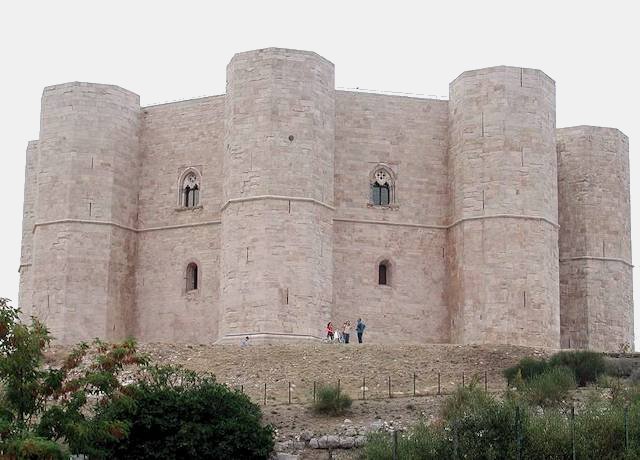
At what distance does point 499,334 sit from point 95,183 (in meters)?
12.2

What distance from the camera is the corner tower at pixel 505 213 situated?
35844 mm

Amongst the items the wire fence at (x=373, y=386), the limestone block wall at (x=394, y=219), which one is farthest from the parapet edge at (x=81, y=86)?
the wire fence at (x=373, y=386)

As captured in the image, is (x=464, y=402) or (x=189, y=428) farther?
(x=464, y=402)

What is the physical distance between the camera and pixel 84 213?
37.9m

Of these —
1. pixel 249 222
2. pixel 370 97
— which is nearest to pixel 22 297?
pixel 249 222

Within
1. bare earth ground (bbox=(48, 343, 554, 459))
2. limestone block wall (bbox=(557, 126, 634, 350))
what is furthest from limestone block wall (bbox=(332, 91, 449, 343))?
bare earth ground (bbox=(48, 343, 554, 459))

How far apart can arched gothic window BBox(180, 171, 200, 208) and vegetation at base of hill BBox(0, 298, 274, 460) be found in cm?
1189

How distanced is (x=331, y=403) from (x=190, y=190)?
13.7m

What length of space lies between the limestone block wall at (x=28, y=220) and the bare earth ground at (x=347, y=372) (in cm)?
867

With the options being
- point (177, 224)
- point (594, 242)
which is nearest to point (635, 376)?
point (594, 242)

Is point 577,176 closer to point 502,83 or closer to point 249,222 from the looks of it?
point 502,83

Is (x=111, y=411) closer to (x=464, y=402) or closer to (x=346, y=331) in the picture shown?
(x=464, y=402)

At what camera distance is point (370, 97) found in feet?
126

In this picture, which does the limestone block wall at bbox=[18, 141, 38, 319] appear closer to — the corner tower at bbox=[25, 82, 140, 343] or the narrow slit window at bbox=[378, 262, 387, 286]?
the corner tower at bbox=[25, 82, 140, 343]
